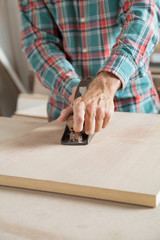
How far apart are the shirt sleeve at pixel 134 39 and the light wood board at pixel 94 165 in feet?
0.65

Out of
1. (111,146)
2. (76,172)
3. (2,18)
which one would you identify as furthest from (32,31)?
(2,18)

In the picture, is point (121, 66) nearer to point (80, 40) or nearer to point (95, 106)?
point (95, 106)

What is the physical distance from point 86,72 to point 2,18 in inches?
65.8

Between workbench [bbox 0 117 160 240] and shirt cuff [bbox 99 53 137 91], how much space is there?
489mm

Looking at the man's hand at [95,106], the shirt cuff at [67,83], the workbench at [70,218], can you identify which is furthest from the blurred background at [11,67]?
the workbench at [70,218]

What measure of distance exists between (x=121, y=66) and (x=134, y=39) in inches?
4.9

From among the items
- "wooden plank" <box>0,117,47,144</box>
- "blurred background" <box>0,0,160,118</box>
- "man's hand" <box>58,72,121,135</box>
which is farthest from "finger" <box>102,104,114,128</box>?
"blurred background" <box>0,0,160,118</box>

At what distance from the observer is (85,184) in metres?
0.66

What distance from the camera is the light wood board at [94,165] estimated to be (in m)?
0.65

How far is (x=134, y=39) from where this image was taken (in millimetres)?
1121

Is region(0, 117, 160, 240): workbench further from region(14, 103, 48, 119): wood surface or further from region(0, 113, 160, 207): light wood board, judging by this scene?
region(14, 103, 48, 119): wood surface

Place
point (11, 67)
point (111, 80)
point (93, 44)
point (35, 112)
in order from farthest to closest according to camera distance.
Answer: point (11, 67), point (35, 112), point (93, 44), point (111, 80)

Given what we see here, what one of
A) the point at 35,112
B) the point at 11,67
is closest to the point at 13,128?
the point at 35,112

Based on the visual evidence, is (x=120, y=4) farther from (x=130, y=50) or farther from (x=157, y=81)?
(x=157, y=81)
